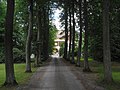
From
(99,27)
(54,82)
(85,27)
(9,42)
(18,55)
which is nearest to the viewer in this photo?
(9,42)

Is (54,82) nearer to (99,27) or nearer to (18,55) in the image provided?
(99,27)

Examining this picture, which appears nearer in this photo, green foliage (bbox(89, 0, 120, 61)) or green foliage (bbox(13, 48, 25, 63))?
green foliage (bbox(89, 0, 120, 61))

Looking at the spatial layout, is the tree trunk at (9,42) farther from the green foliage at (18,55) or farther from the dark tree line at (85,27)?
the green foliage at (18,55)

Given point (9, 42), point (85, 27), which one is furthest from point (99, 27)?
point (9, 42)

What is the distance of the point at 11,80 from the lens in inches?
798

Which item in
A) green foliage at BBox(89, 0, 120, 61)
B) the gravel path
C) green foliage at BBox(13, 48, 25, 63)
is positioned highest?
green foliage at BBox(89, 0, 120, 61)

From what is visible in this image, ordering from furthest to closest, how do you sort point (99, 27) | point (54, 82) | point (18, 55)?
point (18, 55) < point (99, 27) < point (54, 82)

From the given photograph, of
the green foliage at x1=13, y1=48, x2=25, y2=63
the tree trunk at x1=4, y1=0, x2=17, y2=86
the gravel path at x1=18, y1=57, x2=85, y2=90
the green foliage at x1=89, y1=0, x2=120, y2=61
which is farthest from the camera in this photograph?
the green foliage at x1=13, y1=48, x2=25, y2=63

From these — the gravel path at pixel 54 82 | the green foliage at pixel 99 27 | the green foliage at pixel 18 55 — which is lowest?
the gravel path at pixel 54 82

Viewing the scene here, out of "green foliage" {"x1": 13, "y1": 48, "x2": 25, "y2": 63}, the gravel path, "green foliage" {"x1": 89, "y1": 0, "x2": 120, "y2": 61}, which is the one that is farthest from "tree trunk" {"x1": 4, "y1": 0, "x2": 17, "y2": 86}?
"green foliage" {"x1": 13, "y1": 48, "x2": 25, "y2": 63}

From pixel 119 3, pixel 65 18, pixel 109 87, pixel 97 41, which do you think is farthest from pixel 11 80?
pixel 65 18

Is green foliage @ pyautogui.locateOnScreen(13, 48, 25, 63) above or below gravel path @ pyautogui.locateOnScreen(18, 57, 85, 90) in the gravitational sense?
above

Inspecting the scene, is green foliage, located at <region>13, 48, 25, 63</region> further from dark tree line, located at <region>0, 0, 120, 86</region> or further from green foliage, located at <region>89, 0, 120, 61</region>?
green foliage, located at <region>89, 0, 120, 61</region>

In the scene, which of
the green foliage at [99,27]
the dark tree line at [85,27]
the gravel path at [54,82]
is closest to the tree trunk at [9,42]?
the dark tree line at [85,27]
